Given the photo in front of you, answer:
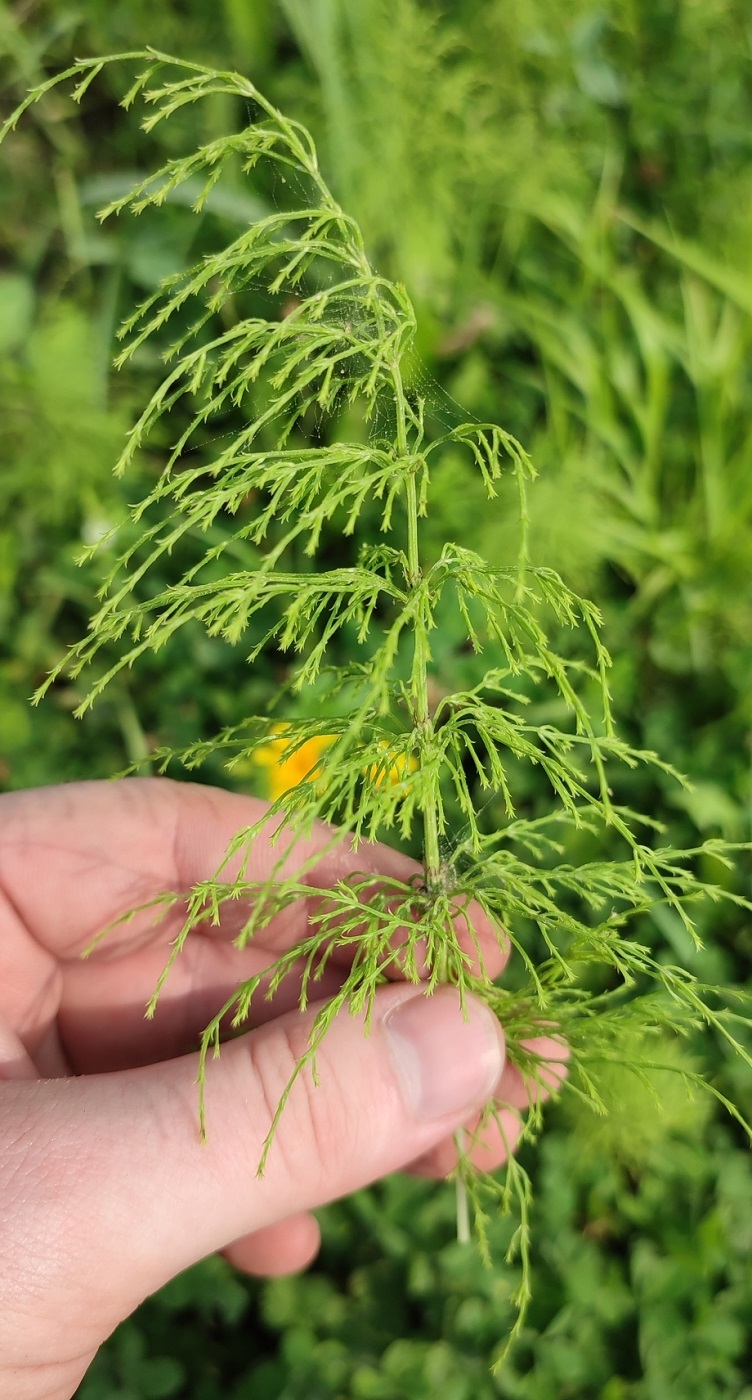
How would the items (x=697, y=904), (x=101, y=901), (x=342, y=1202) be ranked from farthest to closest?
1. (x=697, y=904)
2. (x=342, y=1202)
3. (x=101, y=901)

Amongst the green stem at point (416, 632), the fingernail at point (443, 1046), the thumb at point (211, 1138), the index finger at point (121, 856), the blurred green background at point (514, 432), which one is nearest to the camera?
the green stem at point (416, 632)

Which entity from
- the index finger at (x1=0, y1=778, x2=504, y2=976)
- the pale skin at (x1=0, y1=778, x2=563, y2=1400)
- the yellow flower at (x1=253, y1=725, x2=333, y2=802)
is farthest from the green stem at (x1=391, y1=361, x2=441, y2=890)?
the yellow flower at (x1=253, y1=725, x2=333, y2=802)

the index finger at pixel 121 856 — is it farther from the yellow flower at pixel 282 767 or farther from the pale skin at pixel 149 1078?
the yellow flower at pixel 282 767

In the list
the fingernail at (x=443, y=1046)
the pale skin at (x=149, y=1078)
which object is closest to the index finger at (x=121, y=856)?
the pale skin at (x=149, y=1078)

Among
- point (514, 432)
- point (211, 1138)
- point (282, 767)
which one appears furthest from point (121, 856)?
point (514, 432)

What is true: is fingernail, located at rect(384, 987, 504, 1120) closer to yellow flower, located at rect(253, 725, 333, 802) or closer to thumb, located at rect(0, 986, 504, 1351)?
thumb, located at rect(0, 986, 504, 1351)

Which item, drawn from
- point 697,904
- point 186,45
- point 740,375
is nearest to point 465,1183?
point 697,904

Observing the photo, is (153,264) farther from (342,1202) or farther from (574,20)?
(342,1202)
